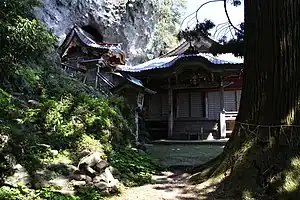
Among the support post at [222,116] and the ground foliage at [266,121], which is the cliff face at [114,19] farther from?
the ground foliage at [266,121]

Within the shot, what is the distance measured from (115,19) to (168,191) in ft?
70.2

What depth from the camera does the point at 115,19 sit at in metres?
24.9

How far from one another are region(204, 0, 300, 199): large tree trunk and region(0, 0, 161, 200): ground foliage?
2.14m

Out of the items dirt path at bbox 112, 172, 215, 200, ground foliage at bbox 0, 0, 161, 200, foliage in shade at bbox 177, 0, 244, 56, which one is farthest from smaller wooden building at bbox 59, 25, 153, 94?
dirt path at bbox 112, 172, 215, 200

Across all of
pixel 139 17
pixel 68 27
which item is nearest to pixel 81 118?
pixel 68 27

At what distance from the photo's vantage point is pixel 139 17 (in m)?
26.7

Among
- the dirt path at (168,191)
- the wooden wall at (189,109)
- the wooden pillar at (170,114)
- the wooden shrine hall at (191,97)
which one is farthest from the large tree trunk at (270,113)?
the wooden wall at (189,109)

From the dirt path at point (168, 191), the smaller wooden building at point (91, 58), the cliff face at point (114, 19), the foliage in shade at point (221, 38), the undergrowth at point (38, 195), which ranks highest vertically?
the cliff face at point (114, 19)

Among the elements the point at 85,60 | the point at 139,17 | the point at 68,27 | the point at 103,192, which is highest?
the point at 139,17

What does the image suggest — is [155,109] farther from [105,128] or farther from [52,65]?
[105,128]

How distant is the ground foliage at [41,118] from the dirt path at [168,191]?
0.46m

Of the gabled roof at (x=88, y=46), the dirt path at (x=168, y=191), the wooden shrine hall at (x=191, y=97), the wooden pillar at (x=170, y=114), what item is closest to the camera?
the dirt path at (x=168, y=191)

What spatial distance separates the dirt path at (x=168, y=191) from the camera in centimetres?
487

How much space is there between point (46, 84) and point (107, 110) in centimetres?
330
